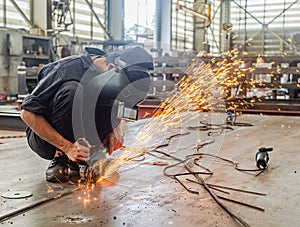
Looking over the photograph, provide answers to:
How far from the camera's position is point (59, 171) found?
1.85 meters

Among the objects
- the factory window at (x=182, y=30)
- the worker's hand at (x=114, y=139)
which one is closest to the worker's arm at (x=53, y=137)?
the worker's hand at (x=114, y=139)

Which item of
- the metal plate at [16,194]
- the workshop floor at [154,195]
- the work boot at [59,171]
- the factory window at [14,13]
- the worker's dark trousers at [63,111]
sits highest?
the factory window at [14,13]

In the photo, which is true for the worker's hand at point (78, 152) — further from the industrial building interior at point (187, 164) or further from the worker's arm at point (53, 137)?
the industrial building interior at point (187, 164)

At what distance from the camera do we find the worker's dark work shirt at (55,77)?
175 cm

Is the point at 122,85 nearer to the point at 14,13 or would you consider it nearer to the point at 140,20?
the point at 14,13

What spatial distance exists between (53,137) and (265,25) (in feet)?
52.6

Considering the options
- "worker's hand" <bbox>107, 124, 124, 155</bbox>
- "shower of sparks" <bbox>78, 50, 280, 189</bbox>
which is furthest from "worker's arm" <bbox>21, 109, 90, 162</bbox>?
"shower of sparks" <bbox>78, 50, 280, 189</bbox>

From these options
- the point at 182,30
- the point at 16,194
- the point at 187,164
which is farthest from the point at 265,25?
the point at 16,194

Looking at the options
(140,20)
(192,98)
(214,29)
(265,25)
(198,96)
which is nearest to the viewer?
(192,98)

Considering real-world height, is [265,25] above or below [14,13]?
above

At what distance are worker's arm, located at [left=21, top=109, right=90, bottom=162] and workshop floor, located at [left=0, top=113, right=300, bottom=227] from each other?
154 millimetres

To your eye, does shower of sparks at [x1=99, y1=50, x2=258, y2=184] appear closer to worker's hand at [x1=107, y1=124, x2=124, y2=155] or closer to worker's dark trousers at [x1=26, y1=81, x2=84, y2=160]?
worker's hand at [x1=107, y1=124, x2=124, y2=155]

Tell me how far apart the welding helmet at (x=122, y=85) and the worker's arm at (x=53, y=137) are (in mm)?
185

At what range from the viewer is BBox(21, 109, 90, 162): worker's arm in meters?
1.73
